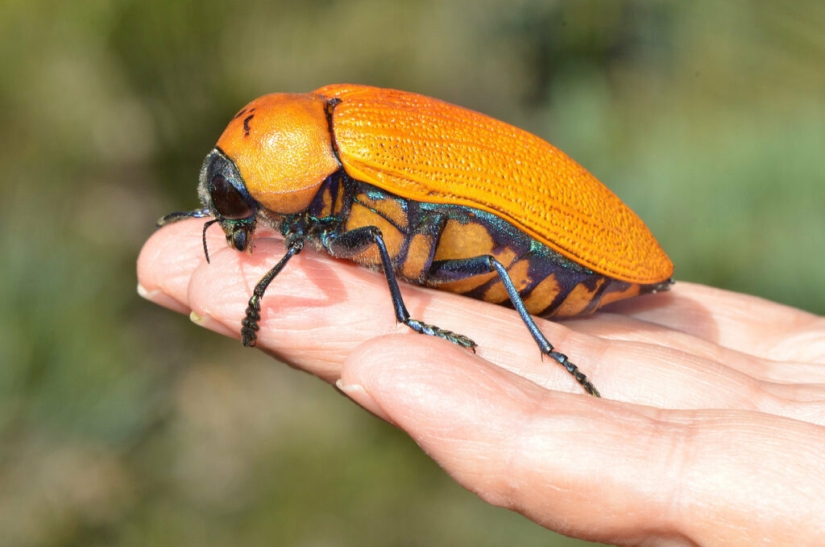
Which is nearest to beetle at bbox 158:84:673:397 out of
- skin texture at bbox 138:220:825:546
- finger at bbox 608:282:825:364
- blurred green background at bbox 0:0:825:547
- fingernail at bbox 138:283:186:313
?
skin texture at bbox 138:220:825:546

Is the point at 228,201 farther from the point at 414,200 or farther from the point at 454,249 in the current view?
the point at 454,249

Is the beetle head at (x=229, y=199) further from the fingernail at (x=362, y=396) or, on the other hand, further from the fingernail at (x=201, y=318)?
the fingernail at (x=362, y=396)

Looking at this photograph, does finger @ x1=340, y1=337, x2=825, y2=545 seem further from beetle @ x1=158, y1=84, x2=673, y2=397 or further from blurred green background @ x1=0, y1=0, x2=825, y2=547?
blurred green background @ x1=0, y1=0, x2=825, y2=547

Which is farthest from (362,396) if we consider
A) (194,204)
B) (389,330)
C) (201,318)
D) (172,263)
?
(194,204)

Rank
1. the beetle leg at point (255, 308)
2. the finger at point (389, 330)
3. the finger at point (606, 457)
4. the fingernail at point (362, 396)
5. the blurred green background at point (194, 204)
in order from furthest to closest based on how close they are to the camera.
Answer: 1. the blurred green background at point (194, 204)
2. the beetle leg at point (255, 308)
3. the finger at point (389, 330)
4. the fingernail at point (362, 396)
5. the finger at point (606, 457)

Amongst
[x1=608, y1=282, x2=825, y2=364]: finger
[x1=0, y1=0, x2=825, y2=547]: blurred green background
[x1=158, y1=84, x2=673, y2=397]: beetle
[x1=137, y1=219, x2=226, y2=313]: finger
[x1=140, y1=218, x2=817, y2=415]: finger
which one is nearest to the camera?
[x1=140, y1=218, x2=817, y2=415]: finger

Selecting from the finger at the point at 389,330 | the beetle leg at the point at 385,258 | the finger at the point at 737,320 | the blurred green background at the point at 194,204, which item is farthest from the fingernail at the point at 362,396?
the blurred green background at the point at 194,204

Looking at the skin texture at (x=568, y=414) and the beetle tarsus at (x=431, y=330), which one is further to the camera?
the beetle tarsus at (x=431, y=330)
